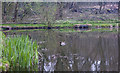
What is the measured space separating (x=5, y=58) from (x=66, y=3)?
71552 millimetres

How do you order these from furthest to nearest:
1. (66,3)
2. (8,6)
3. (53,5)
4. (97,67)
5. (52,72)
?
1. (66,3)
2. (8,6)
3. (53,5)
4. (97,67)
5. (52,72)

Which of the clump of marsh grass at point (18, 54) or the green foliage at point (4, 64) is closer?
the green foliage at point (4, 64)

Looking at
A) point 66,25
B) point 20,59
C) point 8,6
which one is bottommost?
point 66,25

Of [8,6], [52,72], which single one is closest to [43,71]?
[52,72]

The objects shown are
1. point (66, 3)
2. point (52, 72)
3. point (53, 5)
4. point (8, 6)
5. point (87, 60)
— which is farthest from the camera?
point (66, 3)

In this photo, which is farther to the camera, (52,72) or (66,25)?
(66,25)

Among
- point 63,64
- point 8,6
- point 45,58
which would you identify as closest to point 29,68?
point 63,64

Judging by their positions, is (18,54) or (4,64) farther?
(18,54)

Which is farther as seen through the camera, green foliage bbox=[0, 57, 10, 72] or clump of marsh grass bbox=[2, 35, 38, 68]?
clump of marsh grass bbox=[2, 35, 38, 68]

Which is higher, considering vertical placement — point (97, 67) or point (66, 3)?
point (97, 67)

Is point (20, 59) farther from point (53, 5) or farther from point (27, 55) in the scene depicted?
point (53, 5)

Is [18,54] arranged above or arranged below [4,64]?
above

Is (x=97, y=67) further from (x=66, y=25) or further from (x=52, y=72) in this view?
(x=66, y=25)

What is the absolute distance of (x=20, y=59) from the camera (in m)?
10.0
